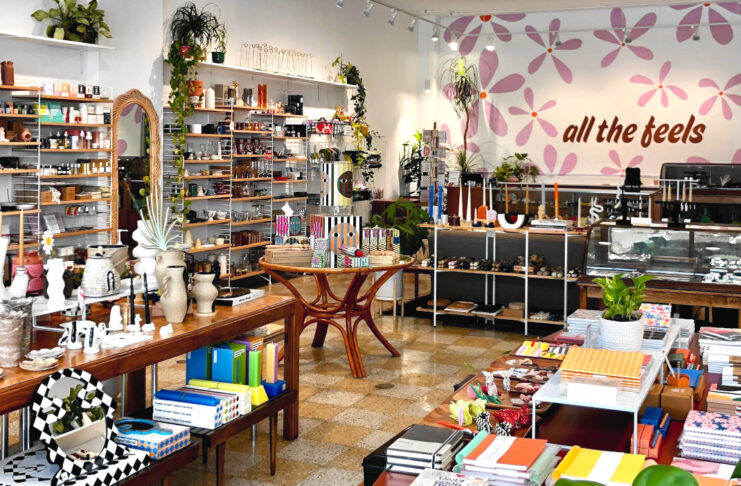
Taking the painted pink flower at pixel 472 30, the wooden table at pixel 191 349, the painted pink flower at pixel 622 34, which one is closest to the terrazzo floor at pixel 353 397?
the wooden table at pixel 191 349

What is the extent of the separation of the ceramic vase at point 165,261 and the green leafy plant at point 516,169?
34.3 ft

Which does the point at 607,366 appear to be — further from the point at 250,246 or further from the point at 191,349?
the point at 250,246

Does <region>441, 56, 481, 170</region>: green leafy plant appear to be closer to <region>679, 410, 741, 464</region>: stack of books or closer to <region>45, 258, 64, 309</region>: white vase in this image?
<region>45, 258, 64, 309</region>: white vase

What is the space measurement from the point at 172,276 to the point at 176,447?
88cm

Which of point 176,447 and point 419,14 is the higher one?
point 419,14

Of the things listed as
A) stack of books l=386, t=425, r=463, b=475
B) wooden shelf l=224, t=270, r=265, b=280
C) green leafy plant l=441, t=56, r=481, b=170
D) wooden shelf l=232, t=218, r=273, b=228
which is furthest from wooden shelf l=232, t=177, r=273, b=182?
stack of books l=386, t=425, r=463, b=475

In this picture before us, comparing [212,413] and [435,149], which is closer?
[212,413]

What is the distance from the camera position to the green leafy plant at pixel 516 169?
14.1 m

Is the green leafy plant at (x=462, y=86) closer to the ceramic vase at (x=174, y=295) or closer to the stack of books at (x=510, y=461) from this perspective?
the ceramic vase at (x=174, y=295)

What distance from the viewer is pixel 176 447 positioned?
346 cm

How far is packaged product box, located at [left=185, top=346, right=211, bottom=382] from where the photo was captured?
429 cm

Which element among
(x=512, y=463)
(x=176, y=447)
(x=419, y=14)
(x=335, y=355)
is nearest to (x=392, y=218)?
(x=335, y=355)

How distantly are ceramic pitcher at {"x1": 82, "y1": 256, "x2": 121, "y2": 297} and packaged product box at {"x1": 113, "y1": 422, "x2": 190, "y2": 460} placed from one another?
2.30 ft

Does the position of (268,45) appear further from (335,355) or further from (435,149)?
(335,355)
